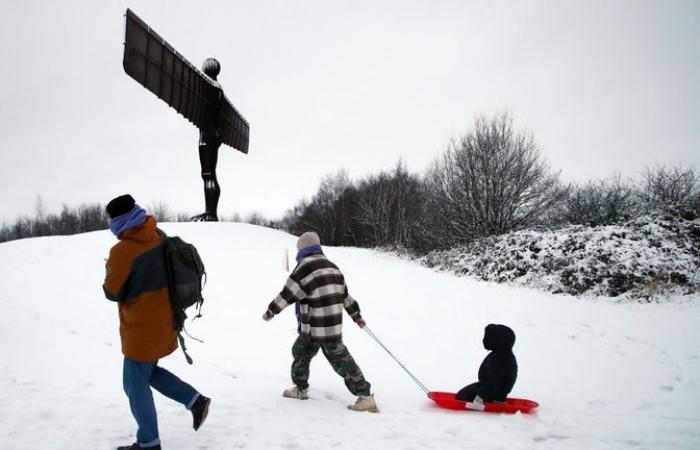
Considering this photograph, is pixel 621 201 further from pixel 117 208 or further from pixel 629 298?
pixel 117 208

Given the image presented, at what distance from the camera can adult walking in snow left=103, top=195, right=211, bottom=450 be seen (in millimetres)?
2711

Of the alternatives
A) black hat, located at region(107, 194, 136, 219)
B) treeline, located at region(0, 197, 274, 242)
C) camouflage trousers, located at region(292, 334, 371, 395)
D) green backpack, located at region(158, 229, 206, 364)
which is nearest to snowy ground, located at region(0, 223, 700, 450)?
camouflage trousers, located at region(292, 334, 371, 395)

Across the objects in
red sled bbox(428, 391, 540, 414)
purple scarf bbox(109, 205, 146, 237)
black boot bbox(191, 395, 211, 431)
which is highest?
purple scarf bbox(109, 205, 146, 237)

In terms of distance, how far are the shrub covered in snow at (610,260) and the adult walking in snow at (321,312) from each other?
7.52 m

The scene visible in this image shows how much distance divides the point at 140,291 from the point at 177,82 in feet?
40.5

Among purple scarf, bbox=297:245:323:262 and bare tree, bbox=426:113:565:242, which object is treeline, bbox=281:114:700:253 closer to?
bare tree, bbox=426:113:565:242

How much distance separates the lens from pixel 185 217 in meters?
77.4

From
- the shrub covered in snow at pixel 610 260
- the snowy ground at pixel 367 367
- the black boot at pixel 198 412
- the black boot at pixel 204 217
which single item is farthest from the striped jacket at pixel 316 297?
the black boot at pixel 204 217

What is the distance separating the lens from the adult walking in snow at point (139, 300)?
8.89 feet

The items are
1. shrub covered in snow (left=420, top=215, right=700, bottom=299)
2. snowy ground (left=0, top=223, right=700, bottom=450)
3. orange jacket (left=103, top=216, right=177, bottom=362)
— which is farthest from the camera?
shrub covered in snow (left=420, top=215, right=700, bottom=299)

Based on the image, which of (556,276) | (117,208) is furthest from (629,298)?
(117,208)

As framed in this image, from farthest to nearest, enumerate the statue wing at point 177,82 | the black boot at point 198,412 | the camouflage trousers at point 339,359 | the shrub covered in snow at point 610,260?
the statue wing at point 177,82, the shrub covered in snow at point 610,260, the camouflage trousers at point 339,359, the black boot at point 198,412

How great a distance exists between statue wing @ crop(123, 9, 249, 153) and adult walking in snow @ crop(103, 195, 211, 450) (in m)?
10.1

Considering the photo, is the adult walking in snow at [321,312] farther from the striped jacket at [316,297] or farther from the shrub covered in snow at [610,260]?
the shrub covered in snow at [610,260]
